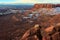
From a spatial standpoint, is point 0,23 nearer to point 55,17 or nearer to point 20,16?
point 20,16

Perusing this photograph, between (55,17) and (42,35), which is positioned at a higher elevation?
(55,17)

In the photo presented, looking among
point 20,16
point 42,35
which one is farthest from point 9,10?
point 42,35

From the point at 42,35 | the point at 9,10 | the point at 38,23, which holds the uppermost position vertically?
the point at 9,10

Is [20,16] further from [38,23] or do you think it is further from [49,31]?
[49,31]

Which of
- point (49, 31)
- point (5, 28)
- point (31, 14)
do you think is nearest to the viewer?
point (49, 31)

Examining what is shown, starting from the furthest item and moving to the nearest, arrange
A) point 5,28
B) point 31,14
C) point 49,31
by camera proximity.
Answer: point 31,14 < point 5,28 < point 49,31

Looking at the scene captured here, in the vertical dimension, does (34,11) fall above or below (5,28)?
above

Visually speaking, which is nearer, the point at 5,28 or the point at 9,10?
the point at 5,28

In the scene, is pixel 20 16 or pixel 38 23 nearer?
pixel 38 23

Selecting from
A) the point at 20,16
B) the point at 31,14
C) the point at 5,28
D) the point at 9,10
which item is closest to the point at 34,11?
the point at 31,14
